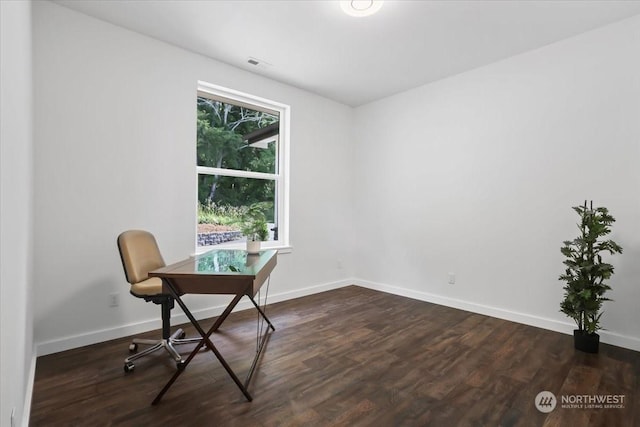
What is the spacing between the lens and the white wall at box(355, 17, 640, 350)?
2.77m

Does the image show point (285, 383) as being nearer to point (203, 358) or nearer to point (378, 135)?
point (203, 358)

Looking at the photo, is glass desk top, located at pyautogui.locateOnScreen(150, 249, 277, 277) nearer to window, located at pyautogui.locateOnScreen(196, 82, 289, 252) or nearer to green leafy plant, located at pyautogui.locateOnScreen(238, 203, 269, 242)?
green leafy plant, located at pyautogui.locateOnScreen(238, 203, 269, 242)

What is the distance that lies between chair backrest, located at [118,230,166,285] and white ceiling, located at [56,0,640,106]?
6.57 ft

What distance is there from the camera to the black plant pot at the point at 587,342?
2605mm

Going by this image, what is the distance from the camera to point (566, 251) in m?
2.75

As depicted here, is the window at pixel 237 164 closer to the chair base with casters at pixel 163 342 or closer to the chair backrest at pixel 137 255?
the chair backrest at pixel 137 255

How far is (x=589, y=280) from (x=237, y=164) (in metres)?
3.82

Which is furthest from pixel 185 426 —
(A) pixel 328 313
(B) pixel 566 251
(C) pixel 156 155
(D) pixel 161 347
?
(B) pixel 566 251

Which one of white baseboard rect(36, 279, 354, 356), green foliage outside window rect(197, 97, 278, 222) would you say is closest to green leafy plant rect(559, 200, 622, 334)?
white baseboard rect(36, 279, 354, 356)

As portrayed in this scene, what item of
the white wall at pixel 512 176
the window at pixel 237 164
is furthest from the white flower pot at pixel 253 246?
the white wall at pixel 512 176

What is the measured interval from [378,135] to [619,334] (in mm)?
3577

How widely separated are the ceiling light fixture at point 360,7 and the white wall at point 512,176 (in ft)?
6.05

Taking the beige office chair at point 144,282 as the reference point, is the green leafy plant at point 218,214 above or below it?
above

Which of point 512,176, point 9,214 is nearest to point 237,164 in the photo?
point 9,214
